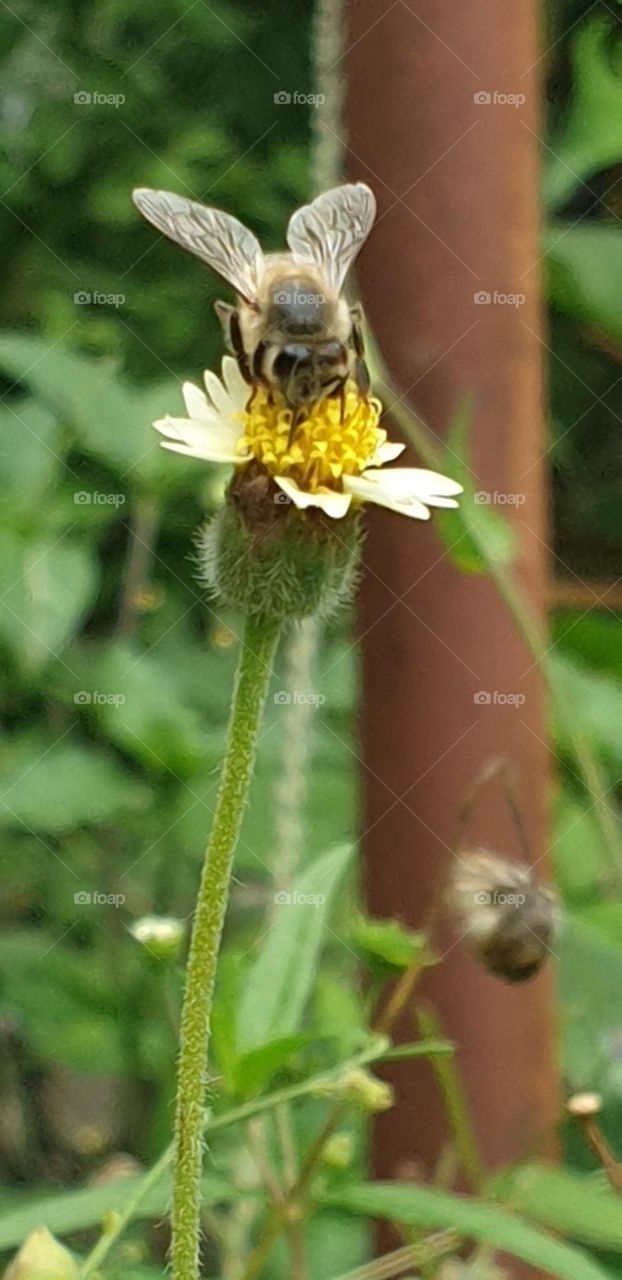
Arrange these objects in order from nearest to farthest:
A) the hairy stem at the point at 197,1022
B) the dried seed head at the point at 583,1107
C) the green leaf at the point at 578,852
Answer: the hairy stem at the point at 197,1022 → the dried seed head at the point at 583,1107 → the green leaf at the point at 578,852

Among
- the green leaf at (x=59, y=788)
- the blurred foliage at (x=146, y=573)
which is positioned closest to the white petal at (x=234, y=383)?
the blurred foliage at (x=146, y=573)

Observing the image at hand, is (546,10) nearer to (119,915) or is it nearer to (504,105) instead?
(504,105)

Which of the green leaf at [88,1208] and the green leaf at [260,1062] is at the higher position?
the green leaf at [260,1062]

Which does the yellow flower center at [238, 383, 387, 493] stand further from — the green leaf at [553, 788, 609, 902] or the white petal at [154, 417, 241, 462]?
the green leaf at [553, 788, 609, 902]

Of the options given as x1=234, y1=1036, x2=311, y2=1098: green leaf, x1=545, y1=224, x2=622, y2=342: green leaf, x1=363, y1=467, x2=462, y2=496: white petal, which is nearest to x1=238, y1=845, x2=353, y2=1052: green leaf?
x1=234, y1=1036, x2=311, y2=1098: green leaf

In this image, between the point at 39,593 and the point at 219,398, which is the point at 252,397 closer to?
the point at 219,398

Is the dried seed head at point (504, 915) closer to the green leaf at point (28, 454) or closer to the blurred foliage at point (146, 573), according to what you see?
the blurred foliage at point (146, 573)

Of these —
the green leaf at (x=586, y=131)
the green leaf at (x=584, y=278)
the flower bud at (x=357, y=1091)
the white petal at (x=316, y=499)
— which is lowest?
the flower bud at (x=357, y=1091)

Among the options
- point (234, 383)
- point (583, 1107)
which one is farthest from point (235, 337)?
point (583, 1107)
